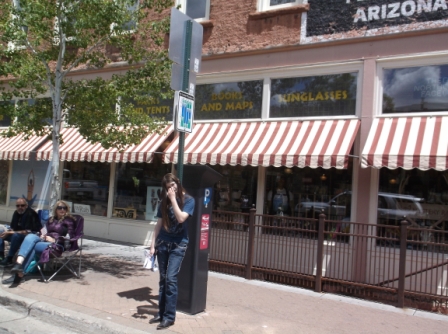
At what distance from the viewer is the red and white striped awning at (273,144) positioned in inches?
312

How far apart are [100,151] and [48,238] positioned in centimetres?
408

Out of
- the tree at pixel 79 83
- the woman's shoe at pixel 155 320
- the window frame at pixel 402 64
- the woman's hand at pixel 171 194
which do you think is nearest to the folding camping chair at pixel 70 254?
the tree at pixel 79 83

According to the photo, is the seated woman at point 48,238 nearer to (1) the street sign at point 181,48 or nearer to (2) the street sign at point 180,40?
(1) the street sign at point 181,48

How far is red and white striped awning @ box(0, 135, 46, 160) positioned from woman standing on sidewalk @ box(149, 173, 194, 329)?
26.5 feet

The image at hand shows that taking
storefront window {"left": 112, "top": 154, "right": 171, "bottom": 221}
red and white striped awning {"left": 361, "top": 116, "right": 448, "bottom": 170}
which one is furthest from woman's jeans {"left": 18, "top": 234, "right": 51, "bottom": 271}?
red and white striped awning {"left": 361, "top": 116, "right": 448, "bottom": 170}

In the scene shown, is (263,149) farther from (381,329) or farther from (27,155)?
(27,155)

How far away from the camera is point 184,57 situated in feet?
19.1

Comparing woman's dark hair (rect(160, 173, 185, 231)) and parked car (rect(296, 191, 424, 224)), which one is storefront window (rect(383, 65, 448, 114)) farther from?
woman's dark hair (rect(160, 173, 185, 231))

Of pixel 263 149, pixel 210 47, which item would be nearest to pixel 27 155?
pixel 210 47

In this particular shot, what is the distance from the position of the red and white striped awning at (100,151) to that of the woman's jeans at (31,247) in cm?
293

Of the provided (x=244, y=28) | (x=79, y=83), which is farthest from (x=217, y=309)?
(x=244, y=28)

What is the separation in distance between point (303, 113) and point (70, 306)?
5.64 m

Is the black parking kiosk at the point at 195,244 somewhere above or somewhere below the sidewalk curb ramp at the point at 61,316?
above

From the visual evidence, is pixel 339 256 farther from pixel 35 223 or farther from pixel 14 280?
pixel 35 223
